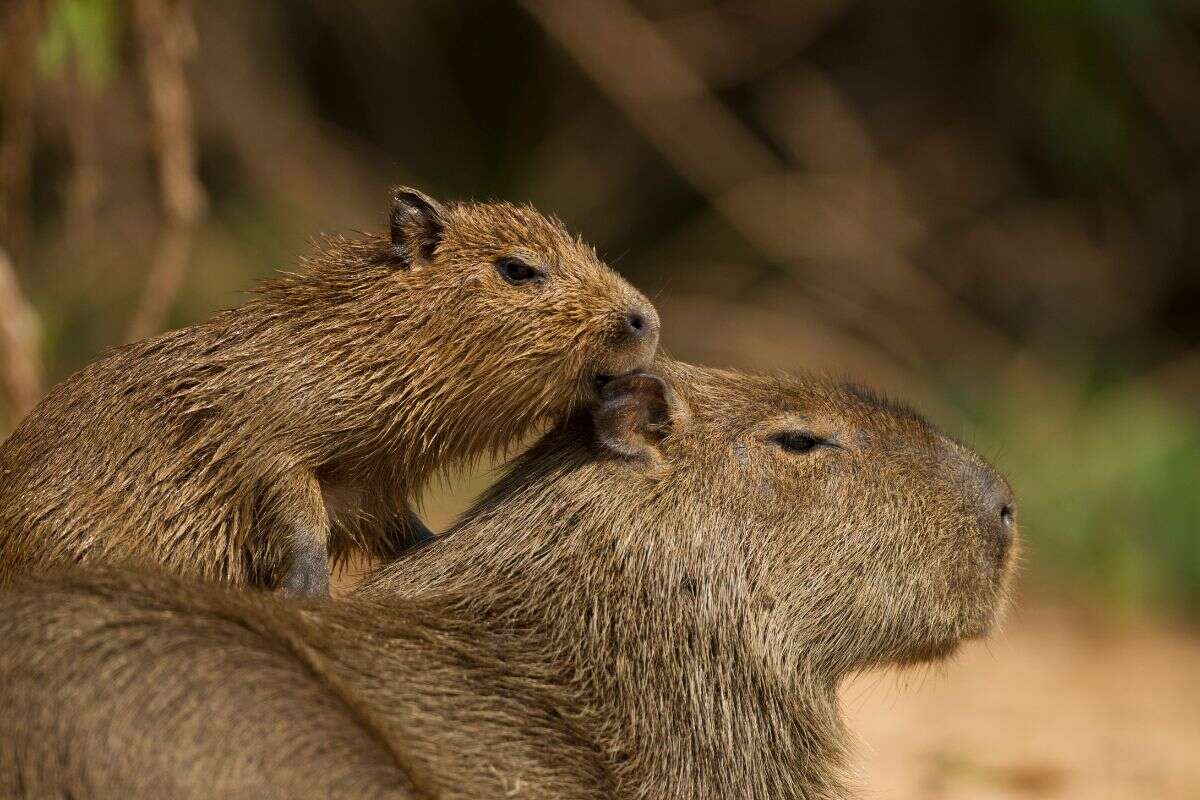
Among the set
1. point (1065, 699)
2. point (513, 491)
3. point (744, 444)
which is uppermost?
point (1065, 699)

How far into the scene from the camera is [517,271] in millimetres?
3682

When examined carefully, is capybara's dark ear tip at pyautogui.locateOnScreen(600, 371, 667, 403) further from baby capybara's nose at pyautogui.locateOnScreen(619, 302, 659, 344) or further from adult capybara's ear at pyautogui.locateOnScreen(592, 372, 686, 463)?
baby capybara's nose at pyautogui.locateOnScreen(619, 302, 659, 344)

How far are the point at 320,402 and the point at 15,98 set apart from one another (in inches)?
96.7

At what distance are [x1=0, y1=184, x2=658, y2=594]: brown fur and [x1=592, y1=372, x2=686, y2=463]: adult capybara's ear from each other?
0.38ft

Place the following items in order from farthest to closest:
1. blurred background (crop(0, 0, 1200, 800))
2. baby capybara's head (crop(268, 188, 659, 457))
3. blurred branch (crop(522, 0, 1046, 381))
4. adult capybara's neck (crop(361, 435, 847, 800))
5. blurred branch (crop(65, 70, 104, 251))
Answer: blurred branch (crop(522, 0, 1046, 381)) < blurred background (crop(0, 0, 1200, 800)) < blurred branch (crop(65, 70, 104, 251)) < baby capybara's head (crop(268, 188, 659, 457)) < adult capybara's neck (crop(361, 435, 847, 800))

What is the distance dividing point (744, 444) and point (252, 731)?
4.42 feet

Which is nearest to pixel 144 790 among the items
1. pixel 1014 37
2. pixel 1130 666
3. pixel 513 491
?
pixel 513 491

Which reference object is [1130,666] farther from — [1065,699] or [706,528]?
[706,528]

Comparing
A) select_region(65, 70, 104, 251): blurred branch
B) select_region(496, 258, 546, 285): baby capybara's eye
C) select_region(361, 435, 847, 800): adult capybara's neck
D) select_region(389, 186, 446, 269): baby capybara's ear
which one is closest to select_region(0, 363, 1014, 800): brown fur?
select_region(361, 435, 847, 800): adult capybara's neck

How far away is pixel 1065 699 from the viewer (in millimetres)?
6566

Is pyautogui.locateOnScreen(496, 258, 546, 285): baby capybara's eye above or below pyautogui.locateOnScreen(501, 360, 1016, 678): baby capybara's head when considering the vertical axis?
above

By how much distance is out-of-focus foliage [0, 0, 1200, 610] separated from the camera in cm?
988

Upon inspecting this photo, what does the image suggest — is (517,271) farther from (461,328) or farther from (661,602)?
(661,602)

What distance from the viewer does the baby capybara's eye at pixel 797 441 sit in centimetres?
352
